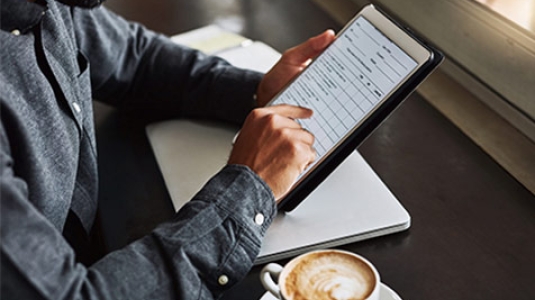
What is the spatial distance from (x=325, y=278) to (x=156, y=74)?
61 cm

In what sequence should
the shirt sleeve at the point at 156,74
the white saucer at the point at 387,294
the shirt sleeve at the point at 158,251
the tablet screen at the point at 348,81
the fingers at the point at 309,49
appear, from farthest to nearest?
1. the shirt sleeve at the point at 156,74
2. the fingers at the point at 309,49
3. the tablet screen at the point at 348,81
4. the white saucer at the point at 387,294
5. the shirt sleeve at the point at 158,251

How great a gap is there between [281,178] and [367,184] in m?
0.15

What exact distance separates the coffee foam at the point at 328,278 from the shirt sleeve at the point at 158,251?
90 millimetres

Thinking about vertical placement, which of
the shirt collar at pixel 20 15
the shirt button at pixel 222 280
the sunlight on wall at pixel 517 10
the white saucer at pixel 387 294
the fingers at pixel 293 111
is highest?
the sunlight on wall at pixel 517 10

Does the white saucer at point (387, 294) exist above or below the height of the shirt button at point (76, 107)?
above

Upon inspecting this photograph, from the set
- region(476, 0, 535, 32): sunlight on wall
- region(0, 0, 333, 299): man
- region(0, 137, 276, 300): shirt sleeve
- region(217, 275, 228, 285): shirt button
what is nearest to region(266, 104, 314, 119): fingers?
region(0, 0, 333, 299): man

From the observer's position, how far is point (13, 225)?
61cm

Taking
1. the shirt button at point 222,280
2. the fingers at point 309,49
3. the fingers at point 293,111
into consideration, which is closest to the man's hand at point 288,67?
the fingers at point 309,49

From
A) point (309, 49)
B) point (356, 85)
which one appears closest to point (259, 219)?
point (356, 85)

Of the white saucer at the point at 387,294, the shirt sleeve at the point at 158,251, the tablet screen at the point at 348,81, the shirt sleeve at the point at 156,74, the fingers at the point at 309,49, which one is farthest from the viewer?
the shirt sleeve at the point at 156,74

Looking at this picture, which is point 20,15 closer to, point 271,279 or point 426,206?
point 271,279

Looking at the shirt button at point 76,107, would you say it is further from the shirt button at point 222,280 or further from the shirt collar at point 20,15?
the shirt button at point 222,280

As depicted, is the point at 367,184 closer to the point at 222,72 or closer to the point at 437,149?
the point at 437,149

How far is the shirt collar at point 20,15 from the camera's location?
31.8 inches
